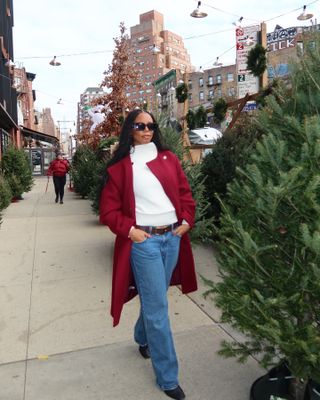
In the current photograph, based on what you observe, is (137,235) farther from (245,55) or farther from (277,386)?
(245,55)

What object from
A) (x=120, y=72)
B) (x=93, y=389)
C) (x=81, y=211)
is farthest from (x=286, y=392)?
(x=120, y=72)

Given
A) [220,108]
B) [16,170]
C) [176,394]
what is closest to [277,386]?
[176,394]

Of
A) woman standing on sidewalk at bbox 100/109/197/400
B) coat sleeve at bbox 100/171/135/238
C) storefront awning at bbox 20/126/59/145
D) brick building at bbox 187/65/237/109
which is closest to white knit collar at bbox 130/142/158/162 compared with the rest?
woman standing on sidewalk at bbox 100/109/197/400

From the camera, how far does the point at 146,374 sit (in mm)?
2951

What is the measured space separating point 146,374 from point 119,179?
141cm

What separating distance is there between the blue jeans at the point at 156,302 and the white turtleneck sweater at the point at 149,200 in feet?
0.38

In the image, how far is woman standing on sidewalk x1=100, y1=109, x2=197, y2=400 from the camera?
2602 millimetres

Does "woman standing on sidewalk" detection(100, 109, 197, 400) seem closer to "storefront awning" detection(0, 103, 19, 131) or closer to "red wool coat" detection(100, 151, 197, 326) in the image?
"red wool coat" detection(100, 151, 197, 326)

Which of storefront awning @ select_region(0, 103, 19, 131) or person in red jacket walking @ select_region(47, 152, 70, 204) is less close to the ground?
storefront awning @ select_region(0, 103, 19, 131)

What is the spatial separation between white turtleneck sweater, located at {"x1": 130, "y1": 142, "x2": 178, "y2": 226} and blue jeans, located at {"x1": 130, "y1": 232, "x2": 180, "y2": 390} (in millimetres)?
115

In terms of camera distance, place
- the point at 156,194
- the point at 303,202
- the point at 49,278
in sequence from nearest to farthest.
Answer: the point at 303,202 → the point at 156,194 → the point at 49,278

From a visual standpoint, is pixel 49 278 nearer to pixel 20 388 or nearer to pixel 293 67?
pixel 20 388

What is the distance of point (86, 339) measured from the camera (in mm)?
3551

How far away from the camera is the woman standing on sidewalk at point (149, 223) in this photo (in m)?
2.60
